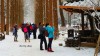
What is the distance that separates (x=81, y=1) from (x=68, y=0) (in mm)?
2098

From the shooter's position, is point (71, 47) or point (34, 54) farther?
point (71, 47)

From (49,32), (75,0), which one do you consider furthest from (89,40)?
(49,32)

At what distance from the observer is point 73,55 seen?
18.3m

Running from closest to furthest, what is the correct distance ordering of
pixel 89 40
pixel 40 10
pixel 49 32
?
1. pixel 49 32
2. pixel 89 40
3. pixel 40 10

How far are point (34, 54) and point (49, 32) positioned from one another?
2160 millimetres

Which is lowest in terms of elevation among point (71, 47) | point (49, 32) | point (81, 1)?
point (71, 47)

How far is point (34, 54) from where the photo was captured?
18.8m

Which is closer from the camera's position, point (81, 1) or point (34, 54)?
point (34, 54)

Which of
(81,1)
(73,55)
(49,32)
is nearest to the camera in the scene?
(73,55)

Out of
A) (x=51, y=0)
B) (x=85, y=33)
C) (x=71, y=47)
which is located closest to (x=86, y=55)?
(x=71, y=47)

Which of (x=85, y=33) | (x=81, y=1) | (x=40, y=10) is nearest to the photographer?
(x=81, y=1)

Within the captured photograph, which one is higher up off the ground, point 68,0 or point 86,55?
point 68,0

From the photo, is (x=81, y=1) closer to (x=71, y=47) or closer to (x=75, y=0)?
(x=75, y=0)

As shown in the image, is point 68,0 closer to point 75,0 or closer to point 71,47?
point 75,0
